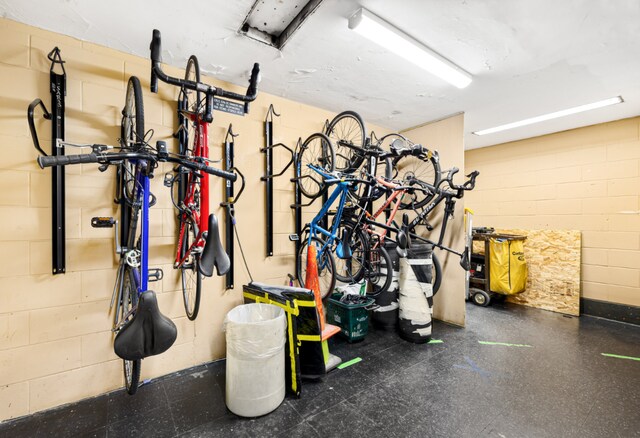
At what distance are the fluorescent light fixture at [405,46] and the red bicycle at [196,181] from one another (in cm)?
76

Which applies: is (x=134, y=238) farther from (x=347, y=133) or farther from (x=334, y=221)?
(x=347, y=133)

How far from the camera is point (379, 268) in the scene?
3.03 metres

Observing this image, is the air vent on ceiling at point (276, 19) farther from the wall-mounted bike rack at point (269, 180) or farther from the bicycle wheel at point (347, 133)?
the bicycle wheel at point (347, 133)

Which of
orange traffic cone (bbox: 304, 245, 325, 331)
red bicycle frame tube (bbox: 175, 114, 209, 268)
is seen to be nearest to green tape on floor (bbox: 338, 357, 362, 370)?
orange traffic cone (bbox: 304, 245, 325, 331)

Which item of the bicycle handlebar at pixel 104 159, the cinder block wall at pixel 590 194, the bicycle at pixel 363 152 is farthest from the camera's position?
the cinder block wall at pixel 590 194

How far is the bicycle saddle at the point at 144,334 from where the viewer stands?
1269 mm

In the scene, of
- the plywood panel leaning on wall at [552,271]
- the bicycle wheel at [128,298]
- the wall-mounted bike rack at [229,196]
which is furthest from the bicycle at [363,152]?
the plywood panel leaning on wall at [552,271]

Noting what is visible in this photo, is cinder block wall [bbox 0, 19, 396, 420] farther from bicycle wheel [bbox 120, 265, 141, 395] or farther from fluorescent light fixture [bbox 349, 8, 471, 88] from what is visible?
fluorescent light fixture [bbox 349, 8, 471, 88]

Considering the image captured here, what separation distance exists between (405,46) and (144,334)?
248cm

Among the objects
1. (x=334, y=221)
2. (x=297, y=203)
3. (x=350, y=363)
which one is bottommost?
(x=350, y=363)

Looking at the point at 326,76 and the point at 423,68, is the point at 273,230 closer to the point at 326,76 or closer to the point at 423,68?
the point at 326,76

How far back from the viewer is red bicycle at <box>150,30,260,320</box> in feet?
5.16

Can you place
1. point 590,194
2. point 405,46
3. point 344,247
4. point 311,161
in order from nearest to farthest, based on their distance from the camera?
point 405,46 < point 344,247 < point 311,161 < point 590,194

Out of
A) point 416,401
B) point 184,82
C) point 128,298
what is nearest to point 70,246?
point 128,298
